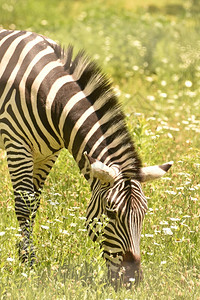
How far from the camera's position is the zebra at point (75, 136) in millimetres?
4562

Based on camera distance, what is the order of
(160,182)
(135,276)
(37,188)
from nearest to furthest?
(135,276) < (37,188) < (160,182)

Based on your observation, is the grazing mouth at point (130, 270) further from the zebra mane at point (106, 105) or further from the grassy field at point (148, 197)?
the zebra mane at point (106, 105)

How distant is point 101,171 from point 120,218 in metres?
0.38

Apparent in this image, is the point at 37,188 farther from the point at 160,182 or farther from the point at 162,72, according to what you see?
the point at 162,72

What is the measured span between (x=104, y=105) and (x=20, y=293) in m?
1.64

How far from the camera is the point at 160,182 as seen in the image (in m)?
6.64

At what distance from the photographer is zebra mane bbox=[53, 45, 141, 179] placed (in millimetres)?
4715

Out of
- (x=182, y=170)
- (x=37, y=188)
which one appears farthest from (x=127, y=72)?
(x=37, y=188)

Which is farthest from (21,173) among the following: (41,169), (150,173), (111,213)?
(150,173)

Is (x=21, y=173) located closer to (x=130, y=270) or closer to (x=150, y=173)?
(x=150, y=173)

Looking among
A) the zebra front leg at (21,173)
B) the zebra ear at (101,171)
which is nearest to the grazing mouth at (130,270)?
the zebra ear at (101,171)

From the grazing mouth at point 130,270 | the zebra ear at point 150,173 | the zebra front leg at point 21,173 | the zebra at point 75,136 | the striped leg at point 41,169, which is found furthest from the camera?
the striped leg at point 41,169

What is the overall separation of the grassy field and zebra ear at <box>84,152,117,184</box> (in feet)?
1.82

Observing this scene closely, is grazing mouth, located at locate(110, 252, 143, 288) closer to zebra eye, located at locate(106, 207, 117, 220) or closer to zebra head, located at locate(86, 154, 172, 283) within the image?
zebra head, located at locate(86, 154, 172, 283)
